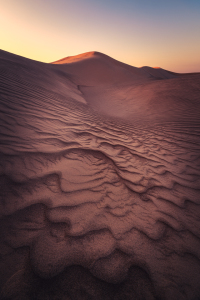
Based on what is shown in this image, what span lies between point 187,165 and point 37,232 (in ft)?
7.78

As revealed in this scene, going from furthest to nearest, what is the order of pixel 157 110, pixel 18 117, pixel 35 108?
pixel 157 110
pixel 35 108
pixel 18 117

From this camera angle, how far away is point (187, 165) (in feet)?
7.12

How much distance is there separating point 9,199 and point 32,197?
0.53 ft

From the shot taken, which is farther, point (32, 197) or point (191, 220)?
point (191, 220)

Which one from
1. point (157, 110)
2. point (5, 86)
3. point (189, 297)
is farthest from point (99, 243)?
point (157, 110)

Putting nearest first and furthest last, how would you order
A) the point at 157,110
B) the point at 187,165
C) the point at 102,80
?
the point at 187,165 → the point at 157,110 → the point at 102,80

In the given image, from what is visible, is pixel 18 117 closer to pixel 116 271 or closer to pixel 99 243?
pixel 99 243

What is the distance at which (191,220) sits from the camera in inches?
49.9

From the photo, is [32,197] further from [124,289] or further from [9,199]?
[124,289]

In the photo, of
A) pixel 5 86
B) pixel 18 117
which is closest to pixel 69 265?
pixel 18 117

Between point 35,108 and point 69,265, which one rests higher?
point 35,108

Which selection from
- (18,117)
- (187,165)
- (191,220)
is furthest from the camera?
(187,165)

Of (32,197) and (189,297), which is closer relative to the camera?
(189,297)

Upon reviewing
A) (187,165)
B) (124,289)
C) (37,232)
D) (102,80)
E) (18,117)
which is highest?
(102,80)
